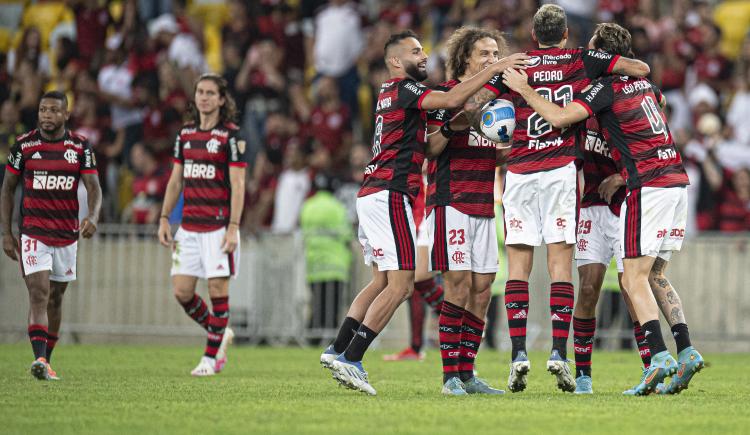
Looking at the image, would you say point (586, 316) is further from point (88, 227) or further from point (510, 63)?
point (88, 227)

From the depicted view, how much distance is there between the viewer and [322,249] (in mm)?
17062

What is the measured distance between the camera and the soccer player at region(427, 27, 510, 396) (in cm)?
892

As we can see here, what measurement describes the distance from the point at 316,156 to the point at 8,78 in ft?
21.3

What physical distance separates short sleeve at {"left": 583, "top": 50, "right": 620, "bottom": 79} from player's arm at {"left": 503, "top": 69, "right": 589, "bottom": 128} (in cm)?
31

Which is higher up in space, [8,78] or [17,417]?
[8,78]

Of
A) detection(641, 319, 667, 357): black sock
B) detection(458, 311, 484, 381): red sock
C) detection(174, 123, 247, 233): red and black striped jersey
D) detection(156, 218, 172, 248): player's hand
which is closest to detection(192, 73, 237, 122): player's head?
detection(174, 123, 247, 233): red and black striped jersey

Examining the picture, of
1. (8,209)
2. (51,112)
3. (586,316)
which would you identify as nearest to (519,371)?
(586,316)

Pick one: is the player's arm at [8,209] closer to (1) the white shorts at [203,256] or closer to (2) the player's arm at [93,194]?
(2) the player's arm at [93,194]

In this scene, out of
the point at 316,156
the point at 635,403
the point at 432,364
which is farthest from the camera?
the point at 316,156

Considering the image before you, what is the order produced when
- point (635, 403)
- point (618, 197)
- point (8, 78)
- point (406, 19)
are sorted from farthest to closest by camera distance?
point (8, 78)
point (406, 19)
point (618, 197)
point (635, 403)

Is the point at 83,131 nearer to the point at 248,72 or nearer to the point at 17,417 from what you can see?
the point at 248,72

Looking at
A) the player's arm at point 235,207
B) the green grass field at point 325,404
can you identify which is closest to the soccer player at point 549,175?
the green grass field at point 325,404

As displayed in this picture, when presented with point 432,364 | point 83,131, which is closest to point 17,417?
point 432,364

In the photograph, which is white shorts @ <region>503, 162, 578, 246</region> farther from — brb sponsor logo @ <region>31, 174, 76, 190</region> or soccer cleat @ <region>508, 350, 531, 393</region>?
brb sponsor logo @ <region>31, 174, 76, 190</region>
